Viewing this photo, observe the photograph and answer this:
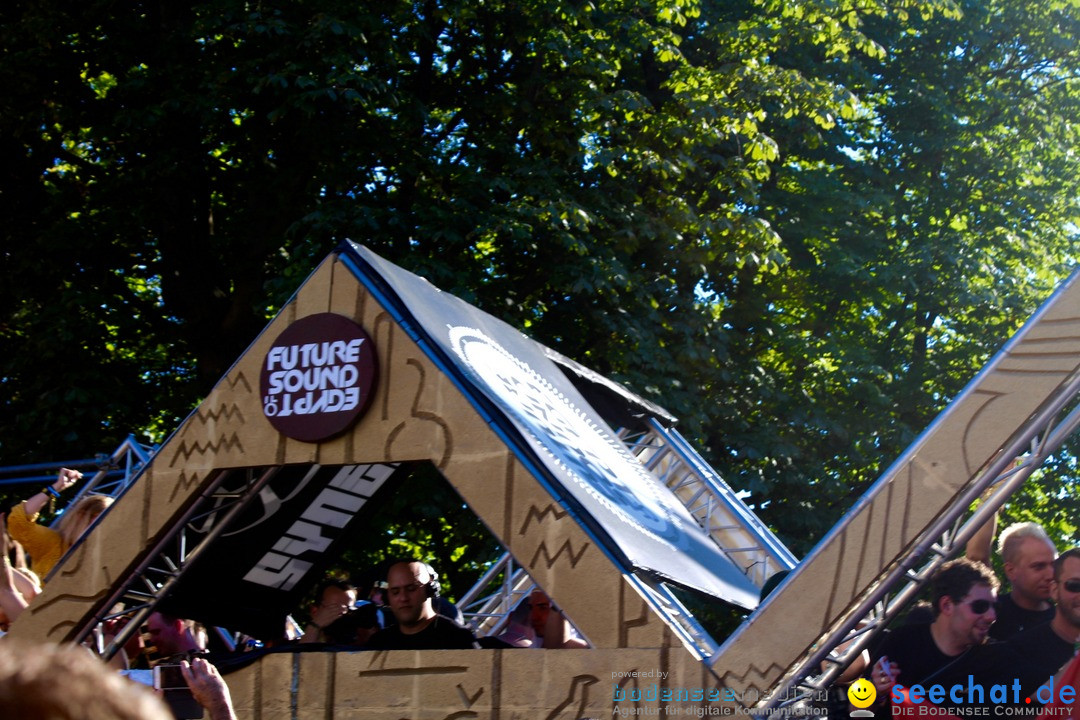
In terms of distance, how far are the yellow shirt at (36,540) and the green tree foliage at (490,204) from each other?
12.0 feet

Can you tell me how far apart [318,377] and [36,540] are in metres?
3.26

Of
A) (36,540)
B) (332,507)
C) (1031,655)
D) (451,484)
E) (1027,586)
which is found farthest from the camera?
(332,507)

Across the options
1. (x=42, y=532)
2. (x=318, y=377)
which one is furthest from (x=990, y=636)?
(x=42, y=532)

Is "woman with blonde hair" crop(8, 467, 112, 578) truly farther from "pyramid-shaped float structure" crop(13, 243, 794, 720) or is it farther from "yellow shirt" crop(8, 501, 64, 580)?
"pyramid-shaped float structure" crop(13, 243, 794, 720)

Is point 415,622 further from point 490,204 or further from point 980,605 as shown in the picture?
point 490,204

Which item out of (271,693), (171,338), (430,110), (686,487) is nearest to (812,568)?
(271,693)

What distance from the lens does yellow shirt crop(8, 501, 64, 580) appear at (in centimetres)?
839

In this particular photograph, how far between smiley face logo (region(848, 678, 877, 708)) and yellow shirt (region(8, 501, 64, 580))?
548 cm

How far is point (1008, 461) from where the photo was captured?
5324mm

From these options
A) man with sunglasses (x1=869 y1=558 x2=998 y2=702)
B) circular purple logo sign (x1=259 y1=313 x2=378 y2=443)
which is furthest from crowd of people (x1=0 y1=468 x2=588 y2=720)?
man with sunglasses (x1=869 y1=558 x2=998 y2=702)

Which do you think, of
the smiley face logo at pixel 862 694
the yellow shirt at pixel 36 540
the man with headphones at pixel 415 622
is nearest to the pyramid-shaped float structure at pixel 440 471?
the man with headphones at pixel 415 622

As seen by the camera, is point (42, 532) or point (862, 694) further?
point (42, 532)

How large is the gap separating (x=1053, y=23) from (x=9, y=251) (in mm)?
13762

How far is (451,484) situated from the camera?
20.1 feet
